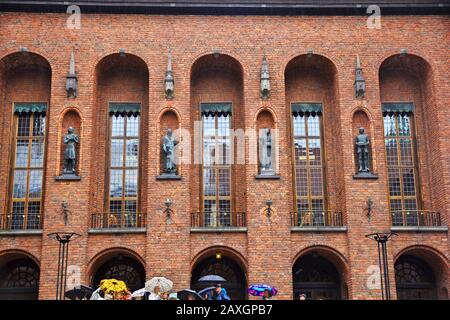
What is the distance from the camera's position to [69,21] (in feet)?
72.3

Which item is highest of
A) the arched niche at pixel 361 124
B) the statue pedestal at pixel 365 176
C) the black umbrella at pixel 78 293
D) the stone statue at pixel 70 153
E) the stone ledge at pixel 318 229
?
the arched niche at pixel 361 124

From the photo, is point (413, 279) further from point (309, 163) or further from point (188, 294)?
point (188, 294)

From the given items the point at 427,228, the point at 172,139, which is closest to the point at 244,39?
the point at 172,139

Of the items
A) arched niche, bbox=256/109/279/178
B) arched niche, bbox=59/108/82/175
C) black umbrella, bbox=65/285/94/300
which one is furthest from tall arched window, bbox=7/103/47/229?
arched niche, bbox=256/109/279/178

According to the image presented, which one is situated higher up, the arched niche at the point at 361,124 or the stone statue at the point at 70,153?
the arched niche at the point at 361,124

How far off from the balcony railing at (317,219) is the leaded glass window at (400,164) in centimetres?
216

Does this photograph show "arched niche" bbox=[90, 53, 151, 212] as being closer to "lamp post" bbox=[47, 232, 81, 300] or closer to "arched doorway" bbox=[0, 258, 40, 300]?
"lamp post" bbox=[47, 232, 81, 300]

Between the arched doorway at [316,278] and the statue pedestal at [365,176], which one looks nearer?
the statue pedestal at [365,176]

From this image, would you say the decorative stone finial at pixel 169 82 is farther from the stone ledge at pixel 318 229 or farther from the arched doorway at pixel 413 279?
the arched doorway at pixel 413 279

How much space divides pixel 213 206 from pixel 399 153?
7445 millimetres

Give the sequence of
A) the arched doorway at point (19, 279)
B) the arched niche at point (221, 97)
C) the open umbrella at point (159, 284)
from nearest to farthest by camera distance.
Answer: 1. the open umbrella at point (159, 284)
2. the arched doorway at point (19, 279)
3. the arched niche at point (221, 97)

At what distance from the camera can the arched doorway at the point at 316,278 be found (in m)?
21.5

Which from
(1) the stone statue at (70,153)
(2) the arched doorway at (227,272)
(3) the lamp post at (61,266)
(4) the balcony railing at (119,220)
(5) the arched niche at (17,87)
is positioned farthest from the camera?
(5) the arched niche at (17,87)

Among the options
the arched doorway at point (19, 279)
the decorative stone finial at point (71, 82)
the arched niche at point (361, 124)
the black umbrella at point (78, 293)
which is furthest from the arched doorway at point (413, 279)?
the decorative stone finial at point (71, 82)
